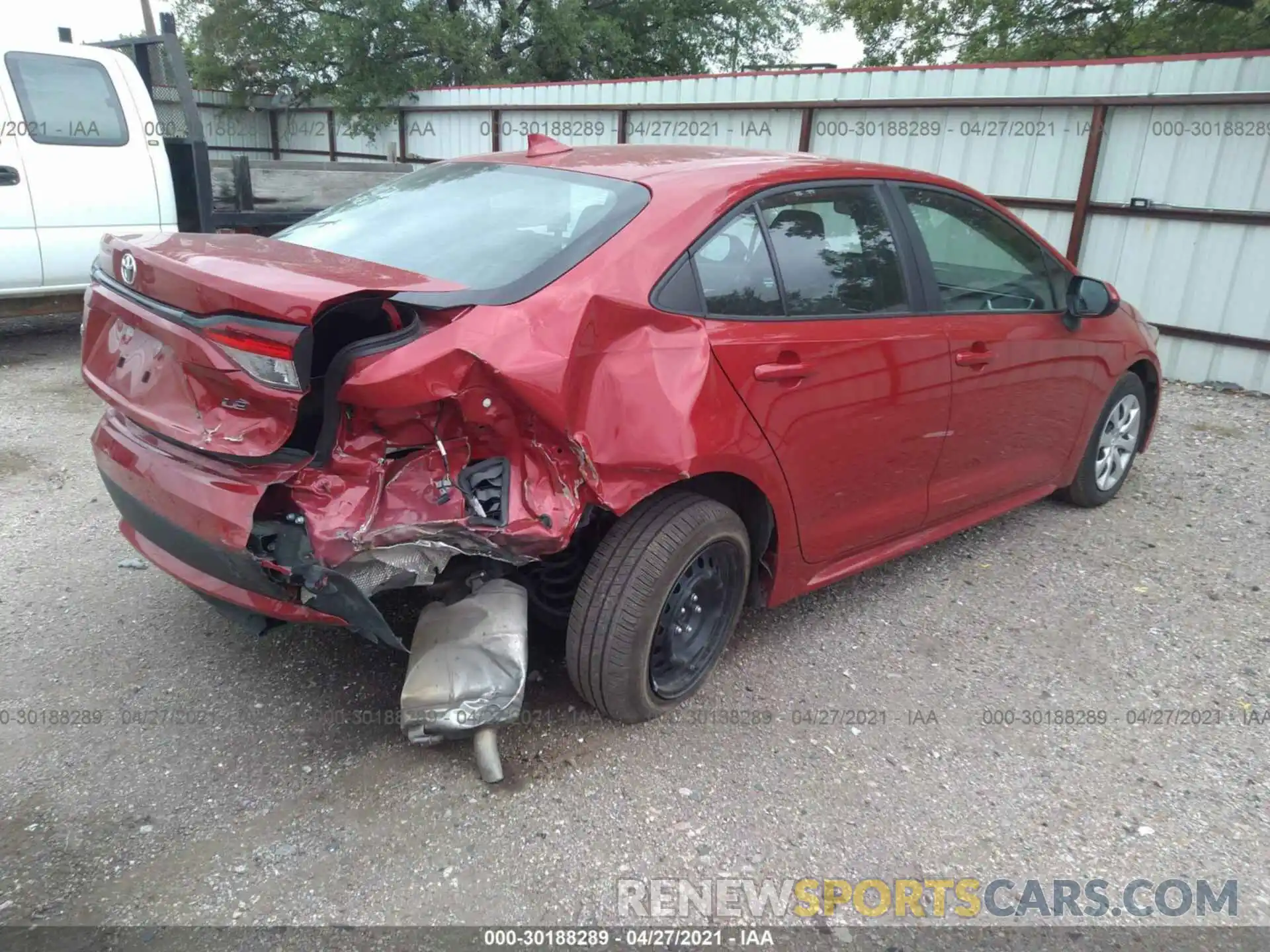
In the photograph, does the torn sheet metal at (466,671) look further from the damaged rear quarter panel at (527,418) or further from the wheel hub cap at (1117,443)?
the wheel hub cap at (1117,443)

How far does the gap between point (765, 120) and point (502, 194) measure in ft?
26.0

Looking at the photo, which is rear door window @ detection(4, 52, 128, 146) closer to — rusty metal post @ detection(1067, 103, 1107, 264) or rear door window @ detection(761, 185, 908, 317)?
rear door window @ detection(761, 185, 908, 317)

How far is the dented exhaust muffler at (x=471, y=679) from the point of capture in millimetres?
2693

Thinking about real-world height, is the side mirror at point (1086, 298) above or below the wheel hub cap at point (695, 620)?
above

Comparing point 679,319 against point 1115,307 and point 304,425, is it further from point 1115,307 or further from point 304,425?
point 1115,307

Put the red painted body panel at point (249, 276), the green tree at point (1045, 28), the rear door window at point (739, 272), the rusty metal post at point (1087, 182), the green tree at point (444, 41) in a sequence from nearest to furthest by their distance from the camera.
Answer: the red painted body panel at point (249, 276) → the rear door window at point (739, 272) → the rusty metal post at point (1087, 182) → the green tree at point (1045, 28) → the green tree at point (444, 41)

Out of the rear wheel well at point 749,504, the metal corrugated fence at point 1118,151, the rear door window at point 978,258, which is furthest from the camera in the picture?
the metal corrugated fence at point 1118,151

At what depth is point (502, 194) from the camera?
3.20m

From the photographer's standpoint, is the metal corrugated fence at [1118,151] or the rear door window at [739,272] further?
the metal corrugated fence at [1118,151]

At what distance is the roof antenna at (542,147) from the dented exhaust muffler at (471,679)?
5.70 feet

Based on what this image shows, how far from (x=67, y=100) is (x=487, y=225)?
5139mm

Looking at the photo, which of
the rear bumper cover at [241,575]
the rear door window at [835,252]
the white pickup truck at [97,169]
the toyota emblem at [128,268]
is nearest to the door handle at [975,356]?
the rear door window at [835,252]

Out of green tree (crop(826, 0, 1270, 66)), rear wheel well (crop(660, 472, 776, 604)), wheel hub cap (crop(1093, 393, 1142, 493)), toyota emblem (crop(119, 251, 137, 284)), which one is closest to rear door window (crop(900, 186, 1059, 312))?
wheel hub cap (crop(1093, 393, 1142, 493))

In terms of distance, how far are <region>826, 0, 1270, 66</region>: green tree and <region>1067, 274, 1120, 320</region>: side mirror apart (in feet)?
42.5
